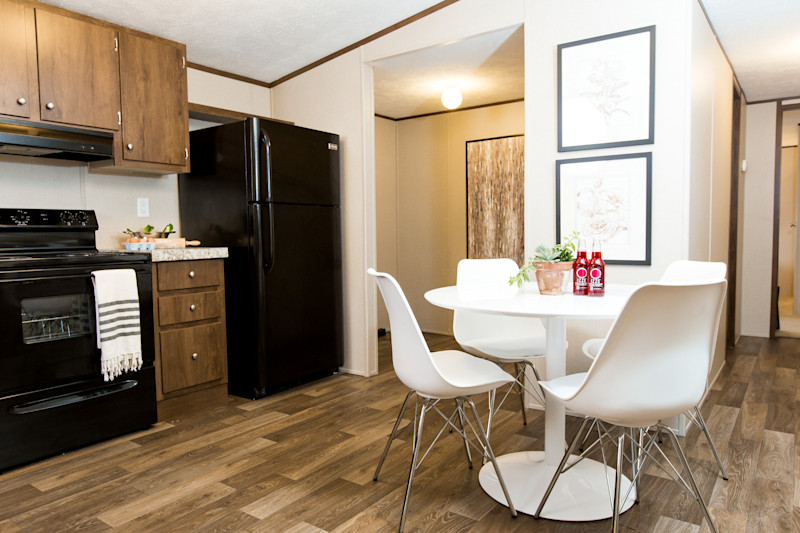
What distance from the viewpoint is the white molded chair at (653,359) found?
1.49 metres

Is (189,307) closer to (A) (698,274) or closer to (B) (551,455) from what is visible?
(B) (551,455)

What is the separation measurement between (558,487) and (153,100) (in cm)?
286

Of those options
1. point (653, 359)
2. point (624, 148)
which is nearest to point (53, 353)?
point (653, 359)

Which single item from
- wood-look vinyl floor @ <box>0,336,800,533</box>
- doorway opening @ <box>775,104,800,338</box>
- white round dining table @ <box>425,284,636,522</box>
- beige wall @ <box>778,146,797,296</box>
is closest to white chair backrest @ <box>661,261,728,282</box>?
white round dining table @ <box>425,284,636,522</box>

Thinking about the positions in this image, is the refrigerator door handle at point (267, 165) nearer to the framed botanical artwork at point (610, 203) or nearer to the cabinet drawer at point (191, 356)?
the cabinet drawer at point (191, 356)

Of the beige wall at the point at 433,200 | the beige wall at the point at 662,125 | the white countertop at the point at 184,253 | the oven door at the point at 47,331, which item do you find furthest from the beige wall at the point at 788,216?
the oven door at the point at 47,331

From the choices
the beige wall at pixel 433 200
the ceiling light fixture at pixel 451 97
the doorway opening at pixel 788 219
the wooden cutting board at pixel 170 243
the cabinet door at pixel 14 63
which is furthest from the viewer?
the doorway opening at pixel 788 219

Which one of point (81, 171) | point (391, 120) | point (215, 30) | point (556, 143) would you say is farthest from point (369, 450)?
point (391, 120)

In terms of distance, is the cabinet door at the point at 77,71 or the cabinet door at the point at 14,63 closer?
the cabinet door at the point at 14,63

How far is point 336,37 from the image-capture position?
12.0 ft

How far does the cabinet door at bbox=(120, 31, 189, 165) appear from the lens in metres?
3.05

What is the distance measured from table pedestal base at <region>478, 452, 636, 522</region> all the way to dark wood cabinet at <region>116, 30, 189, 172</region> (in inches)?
96.2

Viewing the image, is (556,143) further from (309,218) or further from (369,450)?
(369,450)

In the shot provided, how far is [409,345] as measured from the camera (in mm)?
1898
